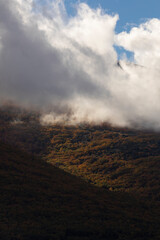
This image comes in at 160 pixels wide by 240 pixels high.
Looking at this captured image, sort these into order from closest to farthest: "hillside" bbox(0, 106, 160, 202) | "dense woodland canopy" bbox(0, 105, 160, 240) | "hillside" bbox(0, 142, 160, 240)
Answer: "hillside" bbox(0, 142, 160, 240), "dense woodland canopy" bbox(0, 105, 160, 240), "hillside" bbox(0, 106, 160, 202)

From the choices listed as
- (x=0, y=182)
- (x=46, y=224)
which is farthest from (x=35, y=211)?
(x=0, y=182)

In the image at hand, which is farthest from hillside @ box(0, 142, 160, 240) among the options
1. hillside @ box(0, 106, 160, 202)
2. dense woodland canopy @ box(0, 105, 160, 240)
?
hillside @ box(0, 106, 160, 202)

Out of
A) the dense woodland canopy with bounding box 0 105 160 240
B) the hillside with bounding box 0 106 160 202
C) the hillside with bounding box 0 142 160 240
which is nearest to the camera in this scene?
the hillside with bounding box 0 142 160 240

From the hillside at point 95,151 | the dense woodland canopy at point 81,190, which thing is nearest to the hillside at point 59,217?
the dense woodland canopy at point 81,190

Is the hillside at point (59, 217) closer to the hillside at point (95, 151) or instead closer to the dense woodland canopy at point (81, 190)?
the dense woodland canopy at point (81, 190)

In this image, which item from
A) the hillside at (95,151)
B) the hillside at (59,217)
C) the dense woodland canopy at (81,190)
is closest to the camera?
the hillside at (59,217)

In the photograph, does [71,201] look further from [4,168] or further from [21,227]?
[4,168]

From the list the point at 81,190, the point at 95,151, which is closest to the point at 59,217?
the point at 81,190

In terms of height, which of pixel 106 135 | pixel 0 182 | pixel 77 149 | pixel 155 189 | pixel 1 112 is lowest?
pixel 155 189

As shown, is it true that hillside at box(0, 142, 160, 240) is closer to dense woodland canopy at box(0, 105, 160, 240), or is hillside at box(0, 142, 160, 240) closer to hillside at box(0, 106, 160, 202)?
dense woodland canopy at box(0, 105, 160, 240)

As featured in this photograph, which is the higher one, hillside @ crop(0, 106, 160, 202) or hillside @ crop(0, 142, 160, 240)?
hillside @ crop(0, 106, 160, 202)

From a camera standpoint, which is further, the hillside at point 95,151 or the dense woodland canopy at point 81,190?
the hillside at point 95,151
